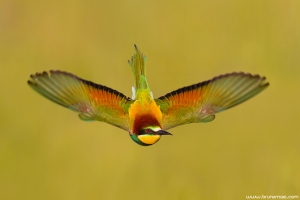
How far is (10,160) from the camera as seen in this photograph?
2.92ft

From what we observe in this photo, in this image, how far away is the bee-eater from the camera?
50cm

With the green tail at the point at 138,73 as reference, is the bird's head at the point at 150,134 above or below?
below

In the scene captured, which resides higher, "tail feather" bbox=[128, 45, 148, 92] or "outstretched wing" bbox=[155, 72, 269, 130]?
"tail feather" bbox=[128, 45, 148, 92]

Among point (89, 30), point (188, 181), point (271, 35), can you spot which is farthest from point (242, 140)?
point (89, 30)

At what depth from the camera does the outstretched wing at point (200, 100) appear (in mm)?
511

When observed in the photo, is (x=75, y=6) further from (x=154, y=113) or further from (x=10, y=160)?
(x=154, y=113)

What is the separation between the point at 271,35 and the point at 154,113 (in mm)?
597

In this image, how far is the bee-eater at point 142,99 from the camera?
1.63 ft

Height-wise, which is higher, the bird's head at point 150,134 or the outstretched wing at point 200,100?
the outstretched wing at point 200,100

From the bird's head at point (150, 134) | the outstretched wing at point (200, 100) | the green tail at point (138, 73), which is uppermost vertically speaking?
the green tail at point (138, 73)

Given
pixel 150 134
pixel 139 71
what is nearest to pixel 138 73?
pixel 139 71

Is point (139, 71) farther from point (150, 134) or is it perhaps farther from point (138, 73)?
point (150, 134)

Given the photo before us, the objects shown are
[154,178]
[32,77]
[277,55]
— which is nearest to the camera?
[32,77]

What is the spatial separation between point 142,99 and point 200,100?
0.23ft
